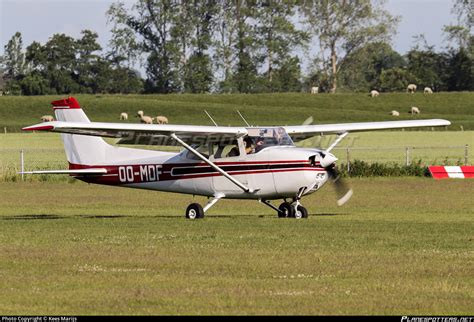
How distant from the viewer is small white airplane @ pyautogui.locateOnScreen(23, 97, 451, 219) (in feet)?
73.3

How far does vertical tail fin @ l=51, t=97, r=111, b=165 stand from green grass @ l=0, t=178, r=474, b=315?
4.30 ft

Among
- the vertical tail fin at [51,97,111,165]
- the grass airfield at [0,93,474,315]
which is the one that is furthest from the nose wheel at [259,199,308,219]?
the vertical tail fin at [51,97,111,165]

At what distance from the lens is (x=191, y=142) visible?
23797mm

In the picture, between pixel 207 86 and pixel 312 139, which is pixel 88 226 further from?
pixel 207 86

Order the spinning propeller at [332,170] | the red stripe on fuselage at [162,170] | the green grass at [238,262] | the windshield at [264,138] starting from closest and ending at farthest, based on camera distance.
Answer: the green grass at [238,262]
the spinning propeller at [332,170]
the red stripe on fuselage at [162,170]
the windshield at [264,138]

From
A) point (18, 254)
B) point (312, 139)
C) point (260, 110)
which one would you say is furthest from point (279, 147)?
point (260, 110)

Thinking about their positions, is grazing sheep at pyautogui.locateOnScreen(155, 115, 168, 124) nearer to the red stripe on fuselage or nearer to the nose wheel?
the red stripe on fuselage

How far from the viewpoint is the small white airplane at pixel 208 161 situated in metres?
22.3

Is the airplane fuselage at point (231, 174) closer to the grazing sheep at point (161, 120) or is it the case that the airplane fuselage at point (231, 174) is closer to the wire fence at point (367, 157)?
the wire fence at point (367, 157)

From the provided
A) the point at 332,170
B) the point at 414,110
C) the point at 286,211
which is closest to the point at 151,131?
the point at 286,211

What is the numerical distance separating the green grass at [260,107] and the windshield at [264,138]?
55.4 metres

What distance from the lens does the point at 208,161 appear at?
76.1ft

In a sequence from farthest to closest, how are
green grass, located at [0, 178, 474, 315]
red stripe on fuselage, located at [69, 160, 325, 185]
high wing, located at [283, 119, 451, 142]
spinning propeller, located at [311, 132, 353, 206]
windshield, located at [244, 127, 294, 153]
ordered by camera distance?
high wing, located at [283, 119, 451, 142]
windshield, located at [244, 127, 294, 153]
red stripe on fuselage, located at [69, 160, 325, 185]
spinning propeller, located at [311, 132, 353, 206]
green grass, located at [0, 178, 474, 315]

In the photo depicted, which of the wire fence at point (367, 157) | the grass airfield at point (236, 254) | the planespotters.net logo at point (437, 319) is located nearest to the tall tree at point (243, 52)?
the wire fence at point (367, 157)
